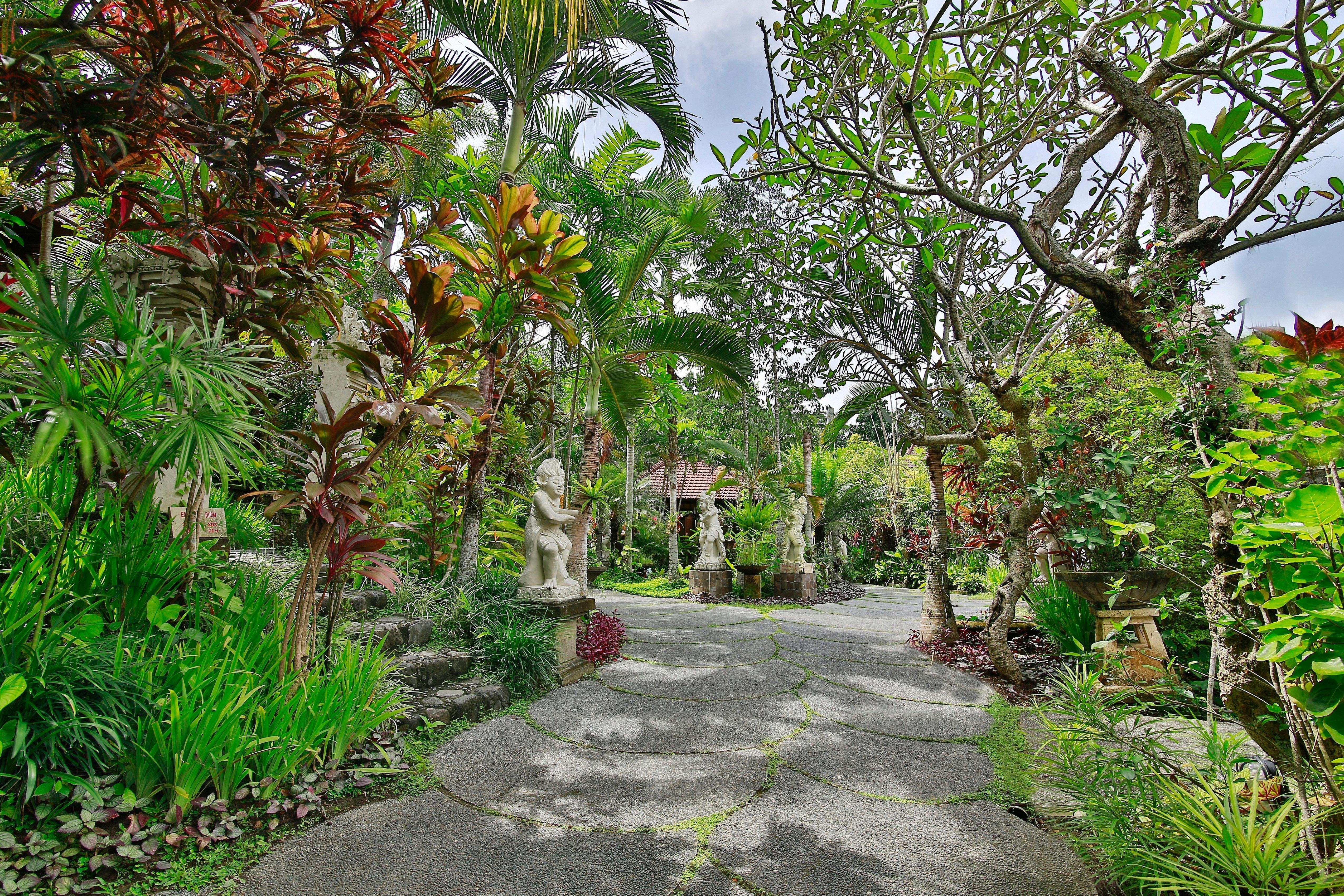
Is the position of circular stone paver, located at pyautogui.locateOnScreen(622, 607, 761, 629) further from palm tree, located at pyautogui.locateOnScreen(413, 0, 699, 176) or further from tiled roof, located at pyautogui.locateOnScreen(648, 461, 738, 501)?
tiled roof, located at pyautogui.locateOnScreen(648, 461, 738, 501)

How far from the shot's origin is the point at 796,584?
396 inches

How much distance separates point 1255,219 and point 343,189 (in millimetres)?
4234

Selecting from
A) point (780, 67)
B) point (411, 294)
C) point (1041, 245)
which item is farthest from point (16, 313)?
point (1041, 245)

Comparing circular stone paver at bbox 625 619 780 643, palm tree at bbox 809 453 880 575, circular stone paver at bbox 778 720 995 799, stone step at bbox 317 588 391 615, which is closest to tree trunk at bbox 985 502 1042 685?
circular stone paver at bbox 778 720 995 799

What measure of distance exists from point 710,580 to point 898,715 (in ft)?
21.0

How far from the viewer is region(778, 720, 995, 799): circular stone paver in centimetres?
268

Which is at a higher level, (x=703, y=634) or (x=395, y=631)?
(x=395, y=631)

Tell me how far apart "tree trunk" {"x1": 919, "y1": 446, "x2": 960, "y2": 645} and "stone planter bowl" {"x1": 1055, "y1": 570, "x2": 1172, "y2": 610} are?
1492mm

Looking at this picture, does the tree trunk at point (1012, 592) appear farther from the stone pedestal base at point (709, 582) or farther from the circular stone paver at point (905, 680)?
the stone pedestal base at point (709, 582)

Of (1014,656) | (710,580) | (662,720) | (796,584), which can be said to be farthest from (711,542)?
(662,720)

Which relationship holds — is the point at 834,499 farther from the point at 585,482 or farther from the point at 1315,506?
the point at 1315,506

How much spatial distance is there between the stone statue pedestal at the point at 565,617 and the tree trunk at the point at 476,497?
0.58 m

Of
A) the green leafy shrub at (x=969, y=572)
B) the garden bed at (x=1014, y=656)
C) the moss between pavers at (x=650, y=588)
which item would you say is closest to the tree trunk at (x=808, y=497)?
the moss between pavers at (x=650, y=588)

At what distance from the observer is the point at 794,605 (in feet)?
30.7
